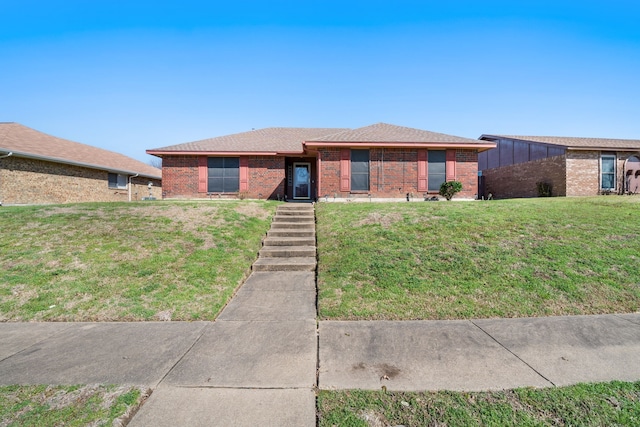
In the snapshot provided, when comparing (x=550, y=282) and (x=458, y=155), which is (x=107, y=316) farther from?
(x=458, y=155)

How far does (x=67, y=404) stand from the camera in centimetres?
236

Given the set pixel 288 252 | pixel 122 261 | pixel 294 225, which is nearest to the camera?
pixel 122 261

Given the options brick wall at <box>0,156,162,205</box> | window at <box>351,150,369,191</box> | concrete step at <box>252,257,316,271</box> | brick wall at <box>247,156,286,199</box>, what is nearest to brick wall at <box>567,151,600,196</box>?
window at <box>351,150,369,191</box>

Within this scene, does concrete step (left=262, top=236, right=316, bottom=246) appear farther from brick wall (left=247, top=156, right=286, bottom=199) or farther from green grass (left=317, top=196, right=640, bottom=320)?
brick wall (left=247, top=156, right=286, bottom=199)

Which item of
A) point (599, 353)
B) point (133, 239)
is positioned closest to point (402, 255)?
point (599, 353)

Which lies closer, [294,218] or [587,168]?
[294,218]

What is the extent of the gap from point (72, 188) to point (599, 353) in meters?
22.5

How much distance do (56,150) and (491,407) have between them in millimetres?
22933

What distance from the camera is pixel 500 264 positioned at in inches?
225

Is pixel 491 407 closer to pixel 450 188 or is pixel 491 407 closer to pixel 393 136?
pixel 450 188

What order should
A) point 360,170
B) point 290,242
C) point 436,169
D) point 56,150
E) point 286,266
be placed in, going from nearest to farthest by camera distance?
point 286,266 → point 290,242 → point 360,170 → point 436,169 → point 56,150

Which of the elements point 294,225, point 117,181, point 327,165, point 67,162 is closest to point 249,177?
point 327,165

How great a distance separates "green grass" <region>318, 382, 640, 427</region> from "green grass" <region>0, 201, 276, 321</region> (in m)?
2.73

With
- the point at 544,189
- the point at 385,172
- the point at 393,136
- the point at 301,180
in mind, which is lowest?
the point at 544,189
